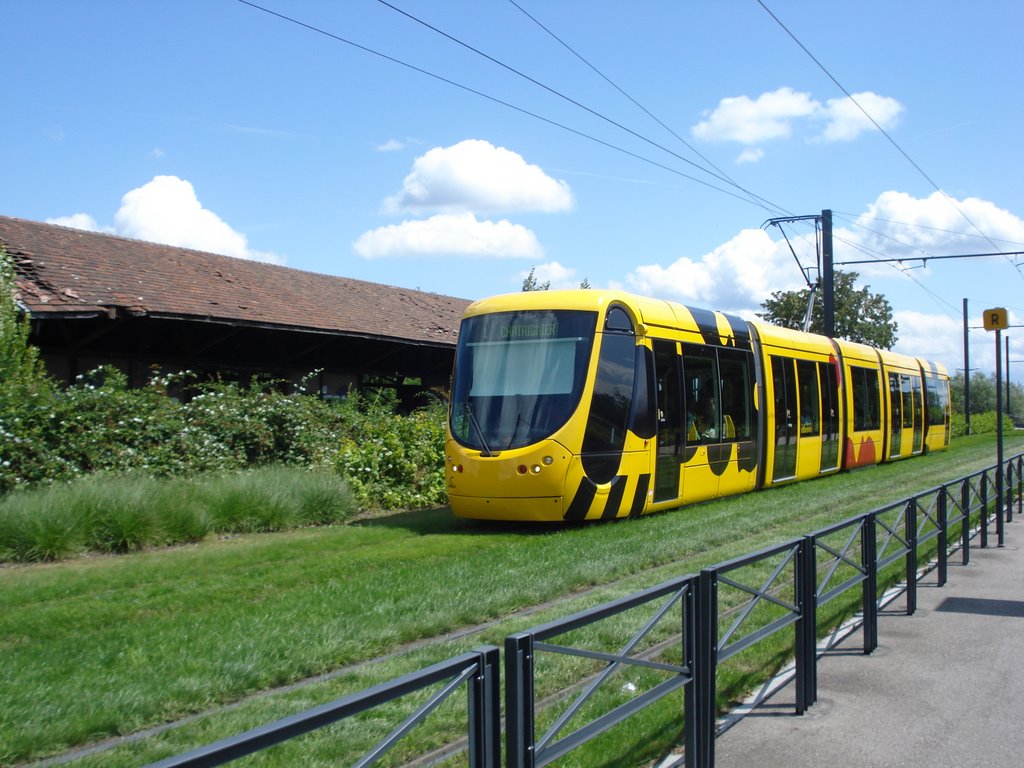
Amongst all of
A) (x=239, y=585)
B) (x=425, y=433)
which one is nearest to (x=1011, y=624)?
(x=239, y=585)

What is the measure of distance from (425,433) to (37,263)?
7.63 m

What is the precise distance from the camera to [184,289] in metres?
20.2

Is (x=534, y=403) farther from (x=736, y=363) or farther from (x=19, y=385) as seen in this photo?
(x=19, y=385)

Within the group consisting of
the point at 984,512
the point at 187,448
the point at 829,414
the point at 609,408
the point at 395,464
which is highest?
the point at 609,408

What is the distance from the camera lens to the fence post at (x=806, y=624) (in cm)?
612

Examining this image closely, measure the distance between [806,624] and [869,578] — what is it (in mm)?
1448

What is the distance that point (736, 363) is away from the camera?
56.3 ft

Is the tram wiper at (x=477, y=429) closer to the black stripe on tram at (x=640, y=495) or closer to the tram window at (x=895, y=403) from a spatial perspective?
the black stripe on tram at (x=640, y=495)

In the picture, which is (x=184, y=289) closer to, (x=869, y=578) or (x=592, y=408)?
(x=592, y=408)

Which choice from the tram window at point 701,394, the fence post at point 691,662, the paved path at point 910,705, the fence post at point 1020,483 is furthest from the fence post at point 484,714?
the fence post at point 1020,483

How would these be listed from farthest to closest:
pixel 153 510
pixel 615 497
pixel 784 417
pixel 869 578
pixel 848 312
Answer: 1. pixel 848 312
2. pixel 784 417
3. pixel 615 497
4. pixel 153 510
5. pixel 869 578

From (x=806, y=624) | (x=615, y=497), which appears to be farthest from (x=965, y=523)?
(x=806, y=624)

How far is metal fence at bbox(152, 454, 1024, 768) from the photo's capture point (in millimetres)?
3139

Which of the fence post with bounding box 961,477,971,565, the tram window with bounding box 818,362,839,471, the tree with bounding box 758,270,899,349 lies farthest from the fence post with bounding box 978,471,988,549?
the tree with bounding box 758,270,899,349
